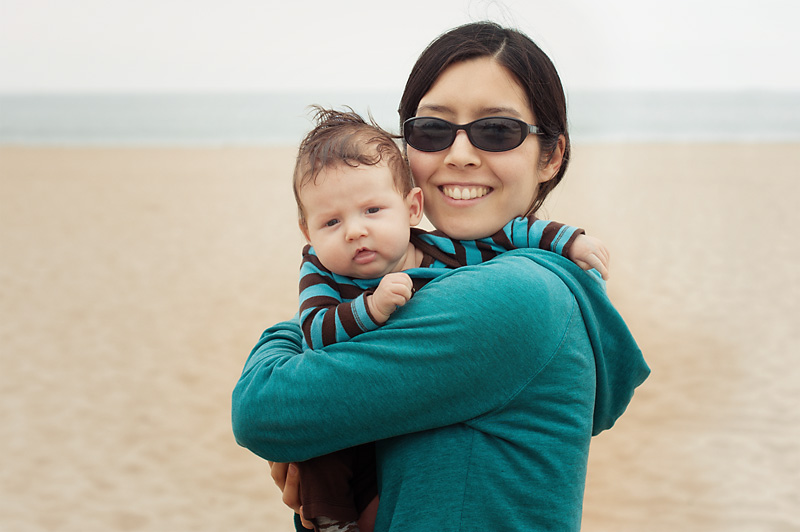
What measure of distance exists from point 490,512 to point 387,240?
2.03 ft

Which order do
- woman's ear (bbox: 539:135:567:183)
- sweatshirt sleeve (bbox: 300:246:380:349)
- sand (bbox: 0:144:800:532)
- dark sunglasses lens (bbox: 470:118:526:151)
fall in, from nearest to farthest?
sweatshirt sleeve (bbox: 300:246:380:349) → dark sunglasses lens (bbox: 470:118:526:151) → woman's ear (bbox: 539:135:567:183) → sand (bbox: 0:144:800:532)

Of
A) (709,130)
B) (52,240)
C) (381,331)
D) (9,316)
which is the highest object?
(709,130)

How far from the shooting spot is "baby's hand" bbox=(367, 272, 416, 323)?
1482 mm

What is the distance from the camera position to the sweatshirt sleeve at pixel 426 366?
4.67 feet

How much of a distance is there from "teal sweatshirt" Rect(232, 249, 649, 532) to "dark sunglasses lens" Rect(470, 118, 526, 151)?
0.33 metres

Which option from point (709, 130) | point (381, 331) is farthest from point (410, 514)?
point (709, 130)

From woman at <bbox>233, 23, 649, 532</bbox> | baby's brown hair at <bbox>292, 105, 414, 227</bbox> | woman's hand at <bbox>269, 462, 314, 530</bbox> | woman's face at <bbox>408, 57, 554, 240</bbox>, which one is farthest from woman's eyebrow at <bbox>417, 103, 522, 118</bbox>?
woman's hand at <bbox>269, 462, 314, 530</bbox>

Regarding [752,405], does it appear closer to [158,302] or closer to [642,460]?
[642,460]

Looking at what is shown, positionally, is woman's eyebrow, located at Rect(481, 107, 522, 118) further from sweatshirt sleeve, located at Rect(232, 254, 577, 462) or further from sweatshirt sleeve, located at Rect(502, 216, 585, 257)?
sweatshirt sleeve, located at Rect(232, 254, 577, 462)

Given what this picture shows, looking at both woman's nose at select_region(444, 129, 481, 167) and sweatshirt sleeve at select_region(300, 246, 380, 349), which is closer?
sweatshirt sleeve at select_region(300, 246, 380, 349)

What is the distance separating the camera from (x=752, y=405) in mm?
7301

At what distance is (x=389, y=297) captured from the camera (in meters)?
1.48

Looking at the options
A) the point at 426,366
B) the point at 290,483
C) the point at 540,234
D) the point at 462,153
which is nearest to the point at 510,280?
the point at 426,366

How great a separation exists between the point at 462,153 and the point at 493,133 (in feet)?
0.28
